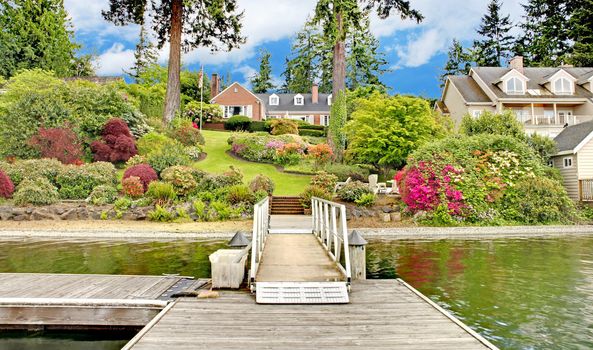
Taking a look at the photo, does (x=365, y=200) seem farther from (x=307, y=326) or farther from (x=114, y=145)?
(x=114, y=145)

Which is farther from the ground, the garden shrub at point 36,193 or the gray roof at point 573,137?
the gray roof at point 573,137

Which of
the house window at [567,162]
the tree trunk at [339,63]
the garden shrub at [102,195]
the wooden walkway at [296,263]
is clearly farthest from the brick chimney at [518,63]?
the garden shrub at [102,195]

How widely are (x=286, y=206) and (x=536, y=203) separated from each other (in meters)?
11.7

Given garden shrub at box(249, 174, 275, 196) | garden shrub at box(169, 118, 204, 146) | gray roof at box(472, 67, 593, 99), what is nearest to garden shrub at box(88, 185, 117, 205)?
garden shrub at box(249, 174, 275, 196)

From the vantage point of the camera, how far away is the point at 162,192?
19.0 m

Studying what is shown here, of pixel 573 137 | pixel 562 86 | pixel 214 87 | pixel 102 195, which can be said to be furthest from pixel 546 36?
pixel 102 195

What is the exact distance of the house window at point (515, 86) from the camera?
39688mm

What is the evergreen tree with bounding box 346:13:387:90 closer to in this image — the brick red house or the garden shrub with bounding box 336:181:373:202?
the brick red house

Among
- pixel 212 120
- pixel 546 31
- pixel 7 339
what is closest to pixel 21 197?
pixel 7 339

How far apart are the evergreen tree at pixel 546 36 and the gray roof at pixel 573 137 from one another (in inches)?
1093

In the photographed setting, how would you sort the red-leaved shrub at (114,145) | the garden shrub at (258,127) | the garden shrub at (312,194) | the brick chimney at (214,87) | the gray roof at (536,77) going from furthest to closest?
the brick chimney at (214,87) → the garden shrub at (258,127) → the gray roof at (536,77) → the red-leaved shrub at (114,145) → the garden shrub at (312,194)

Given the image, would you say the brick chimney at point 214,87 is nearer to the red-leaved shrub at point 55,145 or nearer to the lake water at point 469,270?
the red-leaved shrub at point 55,145

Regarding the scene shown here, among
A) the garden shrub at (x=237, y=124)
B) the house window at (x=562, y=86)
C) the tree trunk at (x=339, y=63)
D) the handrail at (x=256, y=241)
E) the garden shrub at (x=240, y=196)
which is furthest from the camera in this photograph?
the garden shrub at (x=237, y=124)

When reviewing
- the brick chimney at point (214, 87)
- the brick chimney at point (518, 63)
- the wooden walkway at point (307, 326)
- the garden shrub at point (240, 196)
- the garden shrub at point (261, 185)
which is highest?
the brick chimney at point (214, 87)
